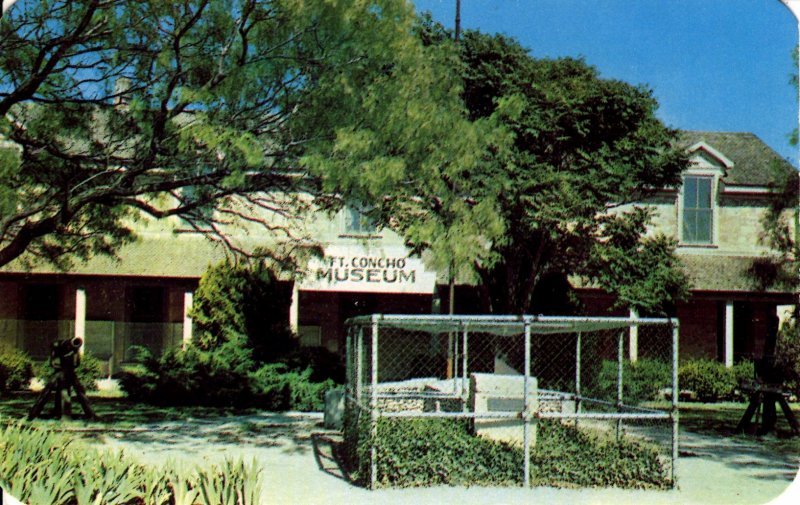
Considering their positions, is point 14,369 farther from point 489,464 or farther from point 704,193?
point 704,193

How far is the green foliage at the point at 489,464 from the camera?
9383mm

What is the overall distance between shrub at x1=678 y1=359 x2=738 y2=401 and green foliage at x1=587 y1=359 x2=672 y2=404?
1.71ft

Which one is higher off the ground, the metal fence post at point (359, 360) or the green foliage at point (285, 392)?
the metal fence post at point (359, 360)

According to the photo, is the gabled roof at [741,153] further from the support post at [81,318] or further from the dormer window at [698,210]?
the support post at [81,318]

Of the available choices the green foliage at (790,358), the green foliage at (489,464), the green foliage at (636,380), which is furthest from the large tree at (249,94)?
the green foliage at (790,358)

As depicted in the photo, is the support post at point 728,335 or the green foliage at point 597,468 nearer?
the green foliage at point 597,468

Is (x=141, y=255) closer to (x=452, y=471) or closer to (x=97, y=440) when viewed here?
(x=97, y=440)

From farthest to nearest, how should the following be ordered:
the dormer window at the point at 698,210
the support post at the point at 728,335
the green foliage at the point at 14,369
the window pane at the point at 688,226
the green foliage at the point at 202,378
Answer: the window pane at the point at 688,226
the dormer window at the point at 698,210
the support post at the point at 728,335
the green foliage at the point at 14,369
the green foliage at the point at 202,378

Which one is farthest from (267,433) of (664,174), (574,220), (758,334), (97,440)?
(758,334)

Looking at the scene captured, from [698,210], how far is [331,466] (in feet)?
54.4

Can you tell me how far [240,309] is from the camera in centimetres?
1859

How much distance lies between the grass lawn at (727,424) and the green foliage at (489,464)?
4381 mm

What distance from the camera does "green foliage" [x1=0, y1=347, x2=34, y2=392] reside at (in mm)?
20641

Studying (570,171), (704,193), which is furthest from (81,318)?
(704,193)
